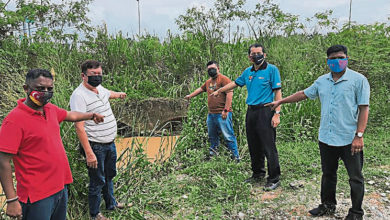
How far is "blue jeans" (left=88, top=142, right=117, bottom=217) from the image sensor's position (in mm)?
2936

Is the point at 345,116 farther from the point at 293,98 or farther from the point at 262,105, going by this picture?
the point at 262,105

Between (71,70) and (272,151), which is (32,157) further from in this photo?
(71,70)

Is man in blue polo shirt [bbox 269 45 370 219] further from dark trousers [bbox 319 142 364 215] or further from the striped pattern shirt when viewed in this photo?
the striped pattern shirt

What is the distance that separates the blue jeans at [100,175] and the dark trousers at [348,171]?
217 centimetres

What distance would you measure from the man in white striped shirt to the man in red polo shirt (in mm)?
608

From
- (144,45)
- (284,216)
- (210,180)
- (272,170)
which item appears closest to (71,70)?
(144,45)

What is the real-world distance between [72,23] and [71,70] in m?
1.40

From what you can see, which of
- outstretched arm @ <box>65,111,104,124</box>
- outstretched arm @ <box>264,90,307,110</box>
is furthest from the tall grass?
outstretched arm @ <box>264,90,307,110</box>

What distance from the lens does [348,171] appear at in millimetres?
2998

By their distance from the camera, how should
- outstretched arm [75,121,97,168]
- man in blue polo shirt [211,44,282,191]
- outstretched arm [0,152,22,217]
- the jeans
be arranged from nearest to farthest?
outstretched arm [0,152,22,217] < the jeans < outstretched arm [75,121,97,168] < man in blue polo shirt [211,44,282,191]

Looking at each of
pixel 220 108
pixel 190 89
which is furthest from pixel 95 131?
pixel 190 89

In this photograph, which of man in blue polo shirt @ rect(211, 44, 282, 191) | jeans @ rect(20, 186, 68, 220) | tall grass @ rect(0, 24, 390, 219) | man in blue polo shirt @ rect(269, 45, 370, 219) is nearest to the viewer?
jeans @ rect(20, 186, 68, 220)

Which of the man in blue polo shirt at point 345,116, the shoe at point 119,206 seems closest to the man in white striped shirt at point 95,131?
the shoe at point 119,206

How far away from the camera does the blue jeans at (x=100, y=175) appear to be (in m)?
2.94
